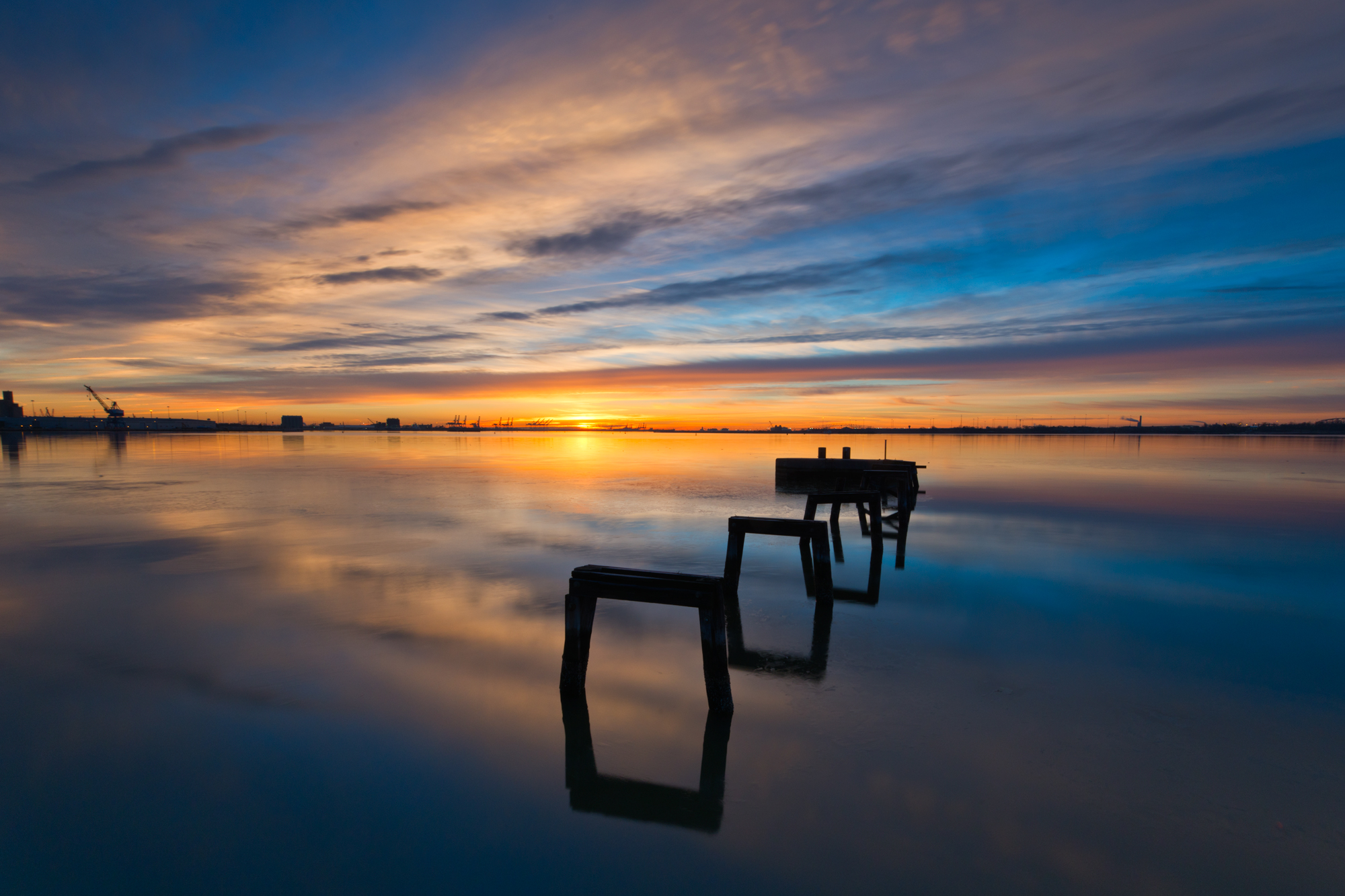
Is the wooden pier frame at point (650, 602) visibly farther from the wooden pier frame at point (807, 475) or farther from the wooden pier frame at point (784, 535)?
the wooden pier frame at point (807, 475)

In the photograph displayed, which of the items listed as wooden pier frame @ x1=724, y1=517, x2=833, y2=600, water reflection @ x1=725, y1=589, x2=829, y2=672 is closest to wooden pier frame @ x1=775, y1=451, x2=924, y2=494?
wooden pier frame @ x1=724, y1=517, x2=833, y2=600

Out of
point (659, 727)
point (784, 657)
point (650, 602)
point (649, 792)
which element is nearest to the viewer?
point (649, 792)

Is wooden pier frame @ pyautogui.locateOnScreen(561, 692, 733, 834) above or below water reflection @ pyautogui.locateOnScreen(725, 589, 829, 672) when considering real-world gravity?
below

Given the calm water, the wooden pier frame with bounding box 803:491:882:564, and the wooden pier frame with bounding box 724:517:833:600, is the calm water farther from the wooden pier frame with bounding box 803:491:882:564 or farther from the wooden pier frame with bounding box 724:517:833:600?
the wooden pier frame with bounding box 803:491:882:564

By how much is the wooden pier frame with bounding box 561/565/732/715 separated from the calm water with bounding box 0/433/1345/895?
372mm

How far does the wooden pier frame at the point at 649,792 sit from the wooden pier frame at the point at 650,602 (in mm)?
592

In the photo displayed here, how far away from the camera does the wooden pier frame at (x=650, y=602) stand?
6.16 metres

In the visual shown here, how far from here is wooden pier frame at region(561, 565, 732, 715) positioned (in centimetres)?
616

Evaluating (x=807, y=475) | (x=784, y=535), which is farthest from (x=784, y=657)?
(x=807, y=475)

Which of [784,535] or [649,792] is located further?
[784,535]

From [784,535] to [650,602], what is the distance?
457cm

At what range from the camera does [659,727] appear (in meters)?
6.14

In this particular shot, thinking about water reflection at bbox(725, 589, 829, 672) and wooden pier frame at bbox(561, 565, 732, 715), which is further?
water reflection at bbox(725, 589, 829, 672)

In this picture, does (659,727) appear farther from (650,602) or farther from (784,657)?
(784,657)
